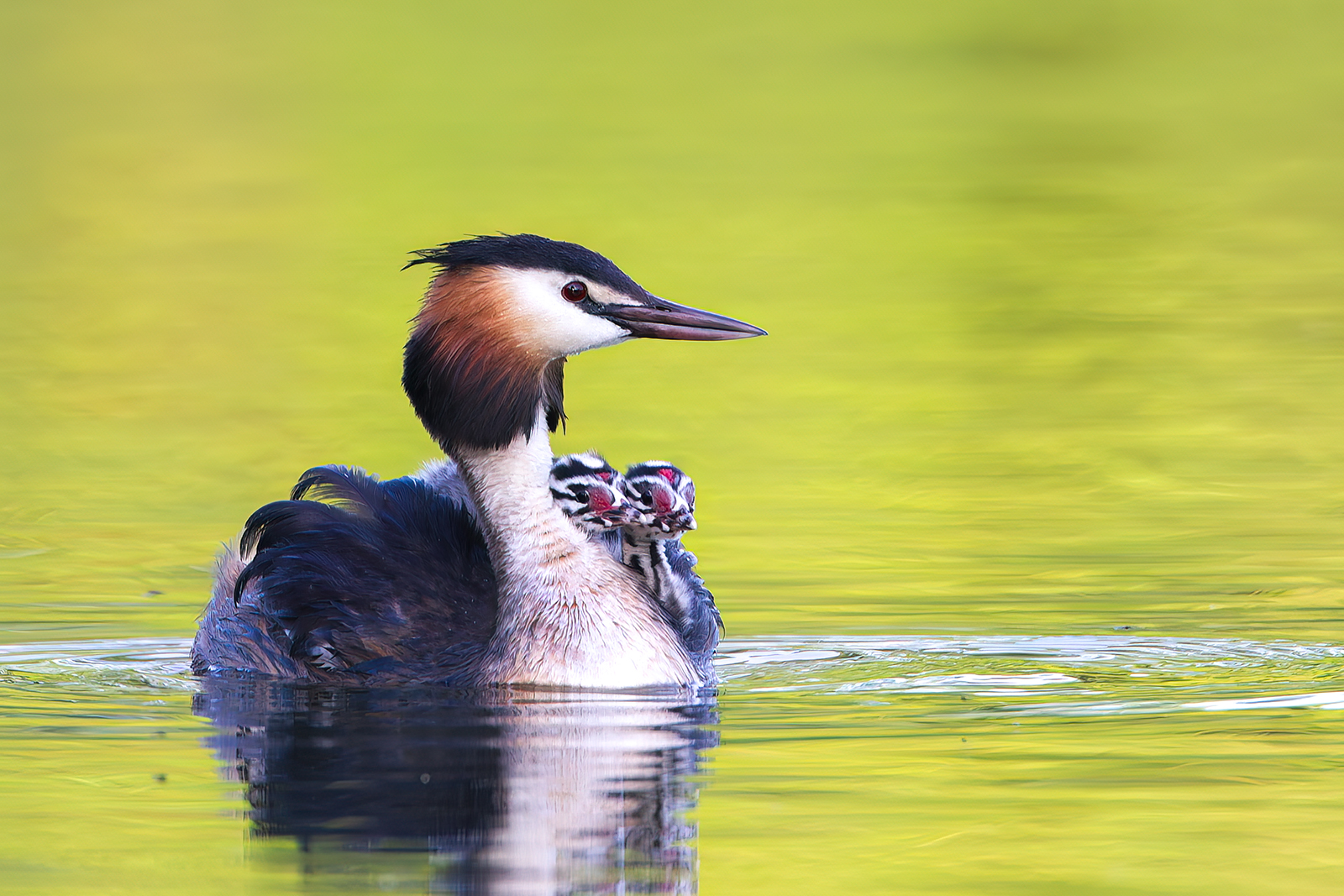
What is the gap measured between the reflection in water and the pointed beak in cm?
142

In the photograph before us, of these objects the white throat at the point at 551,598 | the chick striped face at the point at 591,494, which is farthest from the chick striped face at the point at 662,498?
the white throat at the point at 551,598

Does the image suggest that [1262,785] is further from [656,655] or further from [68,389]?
[68,389]

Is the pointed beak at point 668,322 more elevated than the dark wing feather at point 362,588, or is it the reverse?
the pointed beak at point 668,322

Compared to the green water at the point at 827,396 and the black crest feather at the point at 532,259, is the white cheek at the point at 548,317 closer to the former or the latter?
the black crest feather at the point at 532,259

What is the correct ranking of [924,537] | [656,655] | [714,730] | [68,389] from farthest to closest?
1. [68,389]
2. [924,537]
3. [656,655]
4. [714,730]

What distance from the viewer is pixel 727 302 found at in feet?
61.4

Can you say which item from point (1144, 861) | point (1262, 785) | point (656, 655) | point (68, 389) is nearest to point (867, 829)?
point (1144, 861)

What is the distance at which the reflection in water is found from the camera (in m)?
6.78

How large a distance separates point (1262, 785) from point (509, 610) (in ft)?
9.96

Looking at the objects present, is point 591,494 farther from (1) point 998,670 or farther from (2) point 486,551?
(1) point 998,670

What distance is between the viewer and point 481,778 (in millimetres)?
7699

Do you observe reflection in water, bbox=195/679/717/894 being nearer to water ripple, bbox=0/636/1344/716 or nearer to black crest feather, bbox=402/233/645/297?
water ripple, bbox=0/636/1344/716

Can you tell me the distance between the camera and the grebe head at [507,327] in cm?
948

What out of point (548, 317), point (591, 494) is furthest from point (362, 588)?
point (548, 317)
